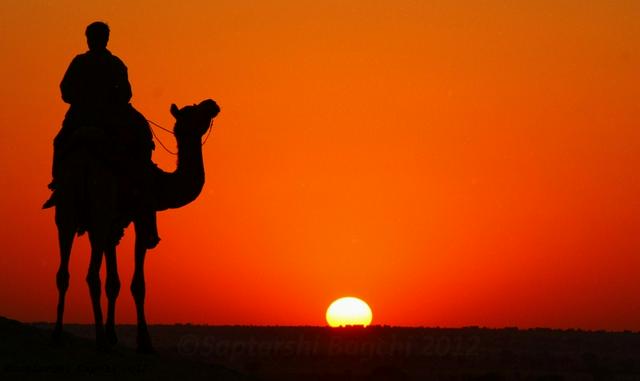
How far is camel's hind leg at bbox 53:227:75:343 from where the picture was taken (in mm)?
21688

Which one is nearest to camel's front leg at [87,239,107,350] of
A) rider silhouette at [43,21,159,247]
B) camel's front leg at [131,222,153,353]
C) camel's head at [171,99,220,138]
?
rider silhouette at [43,21,159,247]

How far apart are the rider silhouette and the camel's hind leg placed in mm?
580

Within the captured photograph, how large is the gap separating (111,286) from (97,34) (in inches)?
168

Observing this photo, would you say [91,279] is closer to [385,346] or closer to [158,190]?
[158,190]

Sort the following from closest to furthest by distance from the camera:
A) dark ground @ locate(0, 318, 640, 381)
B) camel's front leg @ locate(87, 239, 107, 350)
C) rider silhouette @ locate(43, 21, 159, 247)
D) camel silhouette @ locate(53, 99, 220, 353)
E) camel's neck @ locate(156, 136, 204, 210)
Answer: dark ground @ locate(0, 318, 640, 381)
camel's front leg @ locate(87, 239, 107, 350)
camel silhouette @ locate(53, 99, 220, 353)
rider silhouette @ locate(43, 21, 159, 247)
camel's neck @ locate(156, 136, 204, 210)

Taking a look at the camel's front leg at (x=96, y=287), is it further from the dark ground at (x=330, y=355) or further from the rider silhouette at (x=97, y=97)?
the rider silhouette at (x=97, y=97)

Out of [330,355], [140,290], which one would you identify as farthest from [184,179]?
[330,355]

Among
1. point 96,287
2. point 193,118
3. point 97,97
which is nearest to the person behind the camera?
point 96,287

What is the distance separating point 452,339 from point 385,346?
14.2 meters

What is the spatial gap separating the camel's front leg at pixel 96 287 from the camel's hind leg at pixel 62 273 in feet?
1.25

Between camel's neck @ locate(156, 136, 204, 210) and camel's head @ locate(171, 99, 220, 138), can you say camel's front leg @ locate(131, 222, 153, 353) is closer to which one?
camel's neck @ locate(156, 136, 204, 210)

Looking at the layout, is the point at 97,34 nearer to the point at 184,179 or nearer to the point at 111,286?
the point at 184,179

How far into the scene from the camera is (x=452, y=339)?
11300 centimetres

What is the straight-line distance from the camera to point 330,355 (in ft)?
282
